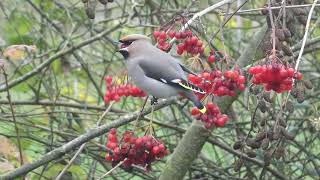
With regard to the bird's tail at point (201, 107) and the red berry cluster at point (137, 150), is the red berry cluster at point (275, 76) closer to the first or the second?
the bird's tail at point (201, 107)

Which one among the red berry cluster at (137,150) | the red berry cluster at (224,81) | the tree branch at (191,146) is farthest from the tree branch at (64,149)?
the tree branch at (191,146)

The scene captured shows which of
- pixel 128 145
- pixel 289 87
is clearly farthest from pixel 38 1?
pixel 289 87

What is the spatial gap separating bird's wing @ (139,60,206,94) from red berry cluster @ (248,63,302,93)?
1.77 ft

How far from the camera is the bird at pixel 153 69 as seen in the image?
11.0 ft

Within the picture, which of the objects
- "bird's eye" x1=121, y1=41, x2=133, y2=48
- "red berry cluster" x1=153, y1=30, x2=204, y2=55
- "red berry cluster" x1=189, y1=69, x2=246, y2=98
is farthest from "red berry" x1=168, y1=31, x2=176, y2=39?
"bird's eye" x1=121, y1=41, x2=133, y2=48

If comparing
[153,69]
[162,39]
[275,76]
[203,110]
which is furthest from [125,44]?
[275,76]

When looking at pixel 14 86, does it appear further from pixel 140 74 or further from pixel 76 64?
pixel 140 74

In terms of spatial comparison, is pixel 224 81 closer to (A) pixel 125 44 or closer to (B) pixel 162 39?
(B) pixel 162 39

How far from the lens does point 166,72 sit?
3422 millimetres

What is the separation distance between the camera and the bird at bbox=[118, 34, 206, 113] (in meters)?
3.34

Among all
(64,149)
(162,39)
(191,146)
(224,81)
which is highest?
(162,39)

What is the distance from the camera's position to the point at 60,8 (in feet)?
19.0

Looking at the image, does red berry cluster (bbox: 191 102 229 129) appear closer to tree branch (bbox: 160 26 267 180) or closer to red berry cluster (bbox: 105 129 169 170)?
red berry cluster (bbox: 105 129 169 170)

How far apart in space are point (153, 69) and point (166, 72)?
10cm
